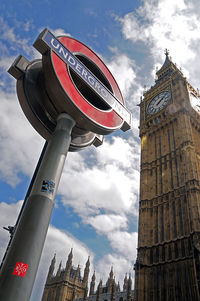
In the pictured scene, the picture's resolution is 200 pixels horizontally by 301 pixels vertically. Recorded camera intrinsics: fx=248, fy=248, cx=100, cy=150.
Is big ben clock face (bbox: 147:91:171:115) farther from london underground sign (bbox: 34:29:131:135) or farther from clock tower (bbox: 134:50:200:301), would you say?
london underground sign (bbox: 34:29:131:135)

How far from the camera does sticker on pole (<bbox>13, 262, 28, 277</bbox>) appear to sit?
20.3ft

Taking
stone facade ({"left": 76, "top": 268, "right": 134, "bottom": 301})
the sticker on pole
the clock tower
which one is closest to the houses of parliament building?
the clock tower

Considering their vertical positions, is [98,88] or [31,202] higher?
[98,88]

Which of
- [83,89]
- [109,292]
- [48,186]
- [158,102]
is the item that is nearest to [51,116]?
[83,89]

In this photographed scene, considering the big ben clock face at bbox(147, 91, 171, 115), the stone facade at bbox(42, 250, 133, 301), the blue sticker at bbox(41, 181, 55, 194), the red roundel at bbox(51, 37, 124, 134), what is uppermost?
the big ben clock face at bbox(147, 91, 171, 115)

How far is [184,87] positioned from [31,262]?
4060cm

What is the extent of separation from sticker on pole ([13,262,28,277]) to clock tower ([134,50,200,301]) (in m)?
20.5

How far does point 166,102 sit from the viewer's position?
4188 cm

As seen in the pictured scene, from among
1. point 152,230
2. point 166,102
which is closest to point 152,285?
point 152,230

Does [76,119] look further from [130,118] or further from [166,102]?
[166,102]

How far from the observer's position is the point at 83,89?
11.0 metres

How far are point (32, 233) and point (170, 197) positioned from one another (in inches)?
1052

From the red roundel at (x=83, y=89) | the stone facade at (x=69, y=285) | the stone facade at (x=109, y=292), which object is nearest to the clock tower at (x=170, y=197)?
the red roundel at (x=83, y=89)

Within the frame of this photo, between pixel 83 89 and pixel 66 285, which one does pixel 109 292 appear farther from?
pixel 83 89
